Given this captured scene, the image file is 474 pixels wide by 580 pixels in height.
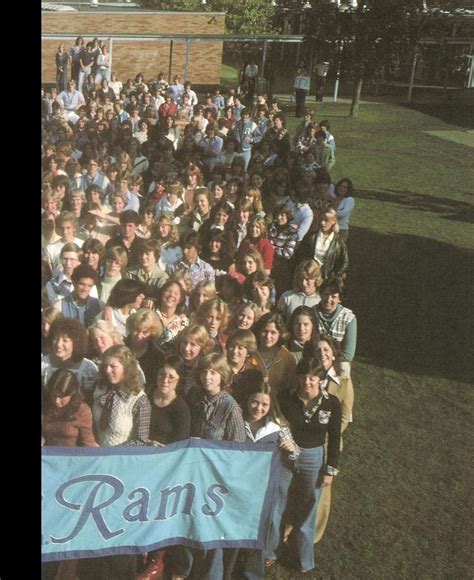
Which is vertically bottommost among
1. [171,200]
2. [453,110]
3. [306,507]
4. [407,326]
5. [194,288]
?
[306,507]

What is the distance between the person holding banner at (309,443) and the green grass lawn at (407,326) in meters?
0.28

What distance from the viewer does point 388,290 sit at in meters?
5.51

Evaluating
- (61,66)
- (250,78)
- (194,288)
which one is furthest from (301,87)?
(194,288)

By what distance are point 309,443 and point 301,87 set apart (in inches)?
93.1

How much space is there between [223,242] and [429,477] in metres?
1.79

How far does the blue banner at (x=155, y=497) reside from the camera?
3.52 m

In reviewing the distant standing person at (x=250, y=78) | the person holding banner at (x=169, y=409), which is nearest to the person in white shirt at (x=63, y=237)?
the person holding banner at (x=169, y=409)

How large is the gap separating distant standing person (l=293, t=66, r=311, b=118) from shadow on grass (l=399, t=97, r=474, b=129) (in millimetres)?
627

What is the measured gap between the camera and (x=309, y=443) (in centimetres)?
376

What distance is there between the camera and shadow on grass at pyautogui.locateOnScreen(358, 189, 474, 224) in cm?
548

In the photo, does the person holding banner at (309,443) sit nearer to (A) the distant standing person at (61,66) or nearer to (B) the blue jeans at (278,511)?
(B) the blue jeans at (278,511)

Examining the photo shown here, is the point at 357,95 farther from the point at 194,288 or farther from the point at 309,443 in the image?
the point at 309,443
